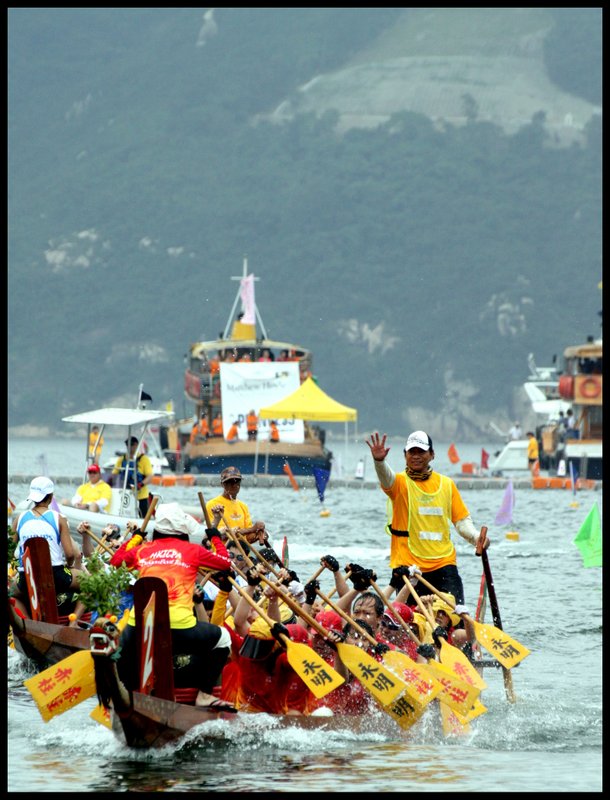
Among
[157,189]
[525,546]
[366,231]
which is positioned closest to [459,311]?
[366,231]

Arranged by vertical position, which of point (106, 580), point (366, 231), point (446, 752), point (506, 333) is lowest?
point (446, 752)

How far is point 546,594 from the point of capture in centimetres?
2520

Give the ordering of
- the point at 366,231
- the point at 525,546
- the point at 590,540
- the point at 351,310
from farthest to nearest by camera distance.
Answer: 1. the point at 366,231
2. the point at 351,310
3. the point at 525,546
4. the point at 590,540

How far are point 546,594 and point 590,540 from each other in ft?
4.52

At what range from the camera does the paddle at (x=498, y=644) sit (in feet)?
46.1

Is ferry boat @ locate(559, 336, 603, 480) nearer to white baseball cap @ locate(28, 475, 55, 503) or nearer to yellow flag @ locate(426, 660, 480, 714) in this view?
white baseball cap @ locate(28, 475, 55, 503)

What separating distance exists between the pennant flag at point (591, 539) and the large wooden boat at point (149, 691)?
13.0m

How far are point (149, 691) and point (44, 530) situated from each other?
477 cm

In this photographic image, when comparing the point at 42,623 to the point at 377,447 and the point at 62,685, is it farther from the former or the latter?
the point at 377,447

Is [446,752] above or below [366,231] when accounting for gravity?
below

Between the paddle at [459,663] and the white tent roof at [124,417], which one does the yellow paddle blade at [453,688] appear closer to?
the paddle at [459,663]

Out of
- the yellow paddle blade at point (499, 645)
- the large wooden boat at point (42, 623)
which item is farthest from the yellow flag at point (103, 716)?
the yellow paddle blade at point (499, 645)

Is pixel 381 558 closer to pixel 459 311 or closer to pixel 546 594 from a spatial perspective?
pixel 546 594

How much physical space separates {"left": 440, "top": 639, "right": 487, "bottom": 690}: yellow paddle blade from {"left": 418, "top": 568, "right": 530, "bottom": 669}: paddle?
0.66 metres
